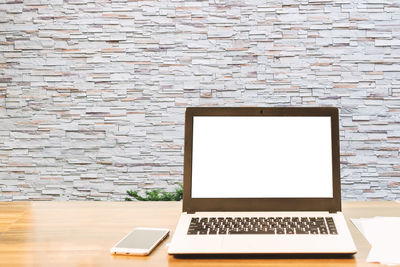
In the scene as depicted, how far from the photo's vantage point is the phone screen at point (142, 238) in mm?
878

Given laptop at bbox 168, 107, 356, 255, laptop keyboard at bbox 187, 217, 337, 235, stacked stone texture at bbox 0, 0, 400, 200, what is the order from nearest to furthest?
laptop keyboard at bbox 187, 217, 337, 235, laptop at bbox 168, 107, 356, 255, stacked stone texture at bbox 0, 0, 400, 200

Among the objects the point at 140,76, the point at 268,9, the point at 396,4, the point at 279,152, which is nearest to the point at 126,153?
the point at 140,76

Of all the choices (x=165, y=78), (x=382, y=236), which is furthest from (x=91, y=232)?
(x=165, y=78)

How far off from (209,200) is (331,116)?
384 millimetres

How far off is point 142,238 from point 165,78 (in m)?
1.70

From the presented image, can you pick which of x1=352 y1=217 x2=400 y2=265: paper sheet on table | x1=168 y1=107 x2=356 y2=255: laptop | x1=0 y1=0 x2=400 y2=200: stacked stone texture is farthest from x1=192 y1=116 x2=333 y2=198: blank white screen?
x1=0 y1=0 x2=400 y2=200: stacked stone texture

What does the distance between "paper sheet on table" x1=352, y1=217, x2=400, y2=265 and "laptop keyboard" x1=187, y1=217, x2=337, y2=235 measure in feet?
0.28

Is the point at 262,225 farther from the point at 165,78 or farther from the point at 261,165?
the point at 165,78

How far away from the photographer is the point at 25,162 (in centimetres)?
258

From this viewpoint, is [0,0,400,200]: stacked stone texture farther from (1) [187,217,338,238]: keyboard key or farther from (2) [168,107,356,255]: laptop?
(1) [187,217,338,238]: keyboard key

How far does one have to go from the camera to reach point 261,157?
1104 mm

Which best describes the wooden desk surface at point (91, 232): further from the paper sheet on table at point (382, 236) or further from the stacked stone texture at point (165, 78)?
the stacked stone texture at point (165, 78)

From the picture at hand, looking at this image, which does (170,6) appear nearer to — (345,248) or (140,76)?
(140,76)

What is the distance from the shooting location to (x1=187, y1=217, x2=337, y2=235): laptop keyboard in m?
0.91
